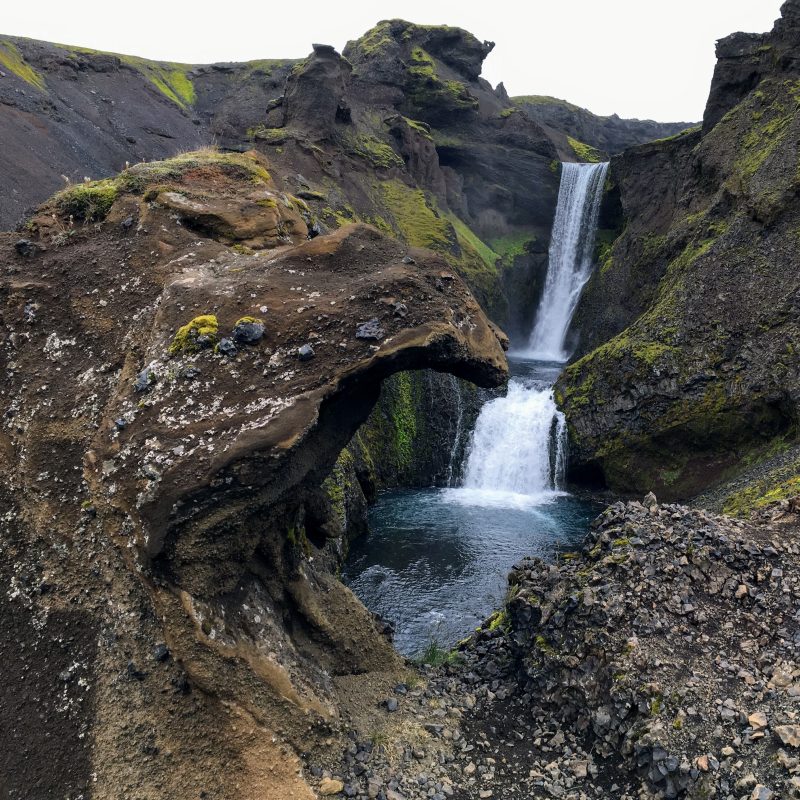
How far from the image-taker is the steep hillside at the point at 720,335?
22.0m

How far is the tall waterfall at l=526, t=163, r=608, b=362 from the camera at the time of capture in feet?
142

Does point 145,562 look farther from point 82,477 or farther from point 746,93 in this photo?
point 746,93

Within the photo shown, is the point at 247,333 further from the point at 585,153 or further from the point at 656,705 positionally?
the point at 585,153

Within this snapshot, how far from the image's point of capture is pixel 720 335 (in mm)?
23234

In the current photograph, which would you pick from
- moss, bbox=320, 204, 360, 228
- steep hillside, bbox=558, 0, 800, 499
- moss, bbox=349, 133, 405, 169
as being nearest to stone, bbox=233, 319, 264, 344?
steep hillside, bbox=558, 0, 800, 499

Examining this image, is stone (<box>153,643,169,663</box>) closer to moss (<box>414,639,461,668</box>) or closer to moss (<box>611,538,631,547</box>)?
moss (<box>414,639,461,668</box>)

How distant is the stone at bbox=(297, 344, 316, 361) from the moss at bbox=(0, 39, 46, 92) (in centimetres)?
5816

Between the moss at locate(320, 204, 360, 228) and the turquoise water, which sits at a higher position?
the moss at locate(320, 204, 360, 228)

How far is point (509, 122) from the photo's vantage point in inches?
2211

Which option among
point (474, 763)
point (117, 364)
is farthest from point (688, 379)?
point (117, 364)

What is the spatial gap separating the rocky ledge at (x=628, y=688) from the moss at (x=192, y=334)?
5222 millimetres

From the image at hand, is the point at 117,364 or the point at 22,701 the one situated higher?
the point at 117,364

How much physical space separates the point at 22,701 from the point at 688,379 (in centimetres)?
2224

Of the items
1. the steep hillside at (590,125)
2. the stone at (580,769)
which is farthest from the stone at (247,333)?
the steep hillside at (590,125)
